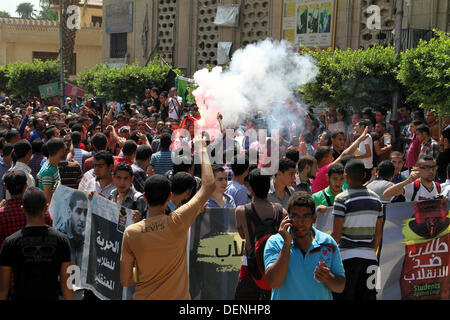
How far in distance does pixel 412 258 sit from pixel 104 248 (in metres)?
3.06

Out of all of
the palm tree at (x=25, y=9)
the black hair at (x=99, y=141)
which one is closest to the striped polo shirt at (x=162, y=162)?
the black hair at (x=99, y=141)

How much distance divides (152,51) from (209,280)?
2422cm

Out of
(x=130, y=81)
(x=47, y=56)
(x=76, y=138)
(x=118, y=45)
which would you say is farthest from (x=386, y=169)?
(x=47, y=56)

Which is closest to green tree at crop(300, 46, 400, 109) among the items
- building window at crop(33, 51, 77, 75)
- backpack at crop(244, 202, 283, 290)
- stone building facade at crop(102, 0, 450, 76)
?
stone building facade at crop(102, 0, 450, 76)

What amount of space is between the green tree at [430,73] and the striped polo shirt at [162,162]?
5730mm

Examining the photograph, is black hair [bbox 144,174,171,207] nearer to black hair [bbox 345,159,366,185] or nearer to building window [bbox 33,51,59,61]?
black hair [bbox 345,159,366,185]

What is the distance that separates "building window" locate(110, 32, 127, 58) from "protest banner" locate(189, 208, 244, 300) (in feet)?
87.7

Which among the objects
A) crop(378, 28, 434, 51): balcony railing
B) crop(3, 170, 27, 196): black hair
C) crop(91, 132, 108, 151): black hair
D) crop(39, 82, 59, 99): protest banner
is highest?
crop(378, 28, 434, 51): balcony railing

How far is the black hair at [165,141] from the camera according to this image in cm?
793

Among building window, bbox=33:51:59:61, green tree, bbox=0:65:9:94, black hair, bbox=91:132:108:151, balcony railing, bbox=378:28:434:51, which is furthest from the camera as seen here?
building window, bbox=33:51:59:61

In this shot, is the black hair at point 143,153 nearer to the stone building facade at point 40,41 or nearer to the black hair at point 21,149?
the black hair at point 21,149

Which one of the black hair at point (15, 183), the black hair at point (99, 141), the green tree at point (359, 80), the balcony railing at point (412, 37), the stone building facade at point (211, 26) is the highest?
the stone building facade at point (211, 26)

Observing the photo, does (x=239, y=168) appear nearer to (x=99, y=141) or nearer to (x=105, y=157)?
(x=105, y=157)

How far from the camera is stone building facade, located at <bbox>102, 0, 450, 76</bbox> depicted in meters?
18.0
